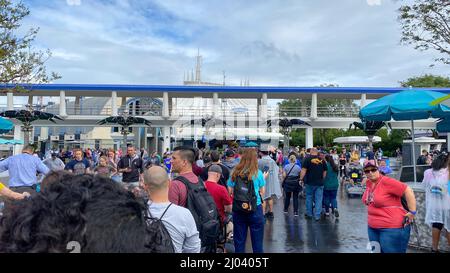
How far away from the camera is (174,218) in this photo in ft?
7.77

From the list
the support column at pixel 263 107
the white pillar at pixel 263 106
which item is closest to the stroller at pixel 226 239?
the support column at pixel 263 107

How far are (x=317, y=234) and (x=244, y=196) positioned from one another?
3.07m

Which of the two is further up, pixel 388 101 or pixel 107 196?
pixel 388 101

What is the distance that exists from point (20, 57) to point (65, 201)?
11734 millimetres

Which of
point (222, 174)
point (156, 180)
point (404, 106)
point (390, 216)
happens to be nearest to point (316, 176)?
point (222, 174)

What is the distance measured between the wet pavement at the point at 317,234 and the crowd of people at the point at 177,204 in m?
0.38

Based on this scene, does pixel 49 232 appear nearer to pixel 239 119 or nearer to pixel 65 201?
pixel 65 201

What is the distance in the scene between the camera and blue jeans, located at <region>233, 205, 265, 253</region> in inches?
191

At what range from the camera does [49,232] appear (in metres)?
1.03

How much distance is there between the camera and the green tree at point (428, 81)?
41.2 metres

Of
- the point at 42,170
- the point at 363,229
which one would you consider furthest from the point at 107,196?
the point at 363,229

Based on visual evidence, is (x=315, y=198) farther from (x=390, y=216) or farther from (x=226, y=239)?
(x=390, y=216)

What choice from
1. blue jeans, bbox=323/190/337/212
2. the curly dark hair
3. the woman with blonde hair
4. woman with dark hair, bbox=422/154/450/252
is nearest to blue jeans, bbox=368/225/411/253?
woman with dark hair, bbox=422/154/450/252
